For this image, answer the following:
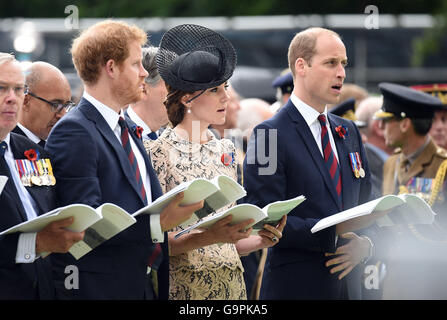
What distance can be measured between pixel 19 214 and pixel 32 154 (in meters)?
0.31

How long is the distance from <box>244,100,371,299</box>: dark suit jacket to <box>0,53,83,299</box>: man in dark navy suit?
3.94ft

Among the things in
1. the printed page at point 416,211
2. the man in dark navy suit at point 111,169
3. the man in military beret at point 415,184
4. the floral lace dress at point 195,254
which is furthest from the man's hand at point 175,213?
the man in military beret at point 415,184

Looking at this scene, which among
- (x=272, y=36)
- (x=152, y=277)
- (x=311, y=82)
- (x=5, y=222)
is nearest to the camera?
(x=5, y=222)

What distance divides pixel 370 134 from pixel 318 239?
4.38 meters

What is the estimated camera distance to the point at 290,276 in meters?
4.66

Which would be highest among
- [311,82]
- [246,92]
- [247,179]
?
[311,82]

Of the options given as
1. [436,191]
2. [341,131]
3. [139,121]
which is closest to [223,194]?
[341,131]

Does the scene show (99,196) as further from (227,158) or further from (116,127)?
(227,158)

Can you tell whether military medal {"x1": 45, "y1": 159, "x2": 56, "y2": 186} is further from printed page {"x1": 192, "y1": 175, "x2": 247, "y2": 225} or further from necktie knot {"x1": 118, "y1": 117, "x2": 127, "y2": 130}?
printed page {"x1": 192, "y1": 175, "x2": 247, "y2": 225}

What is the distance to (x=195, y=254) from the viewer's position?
441cm

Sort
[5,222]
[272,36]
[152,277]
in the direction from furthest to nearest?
[272,36]
[152,277]
[5,222]

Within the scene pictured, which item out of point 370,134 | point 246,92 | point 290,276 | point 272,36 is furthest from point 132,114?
point 272,36

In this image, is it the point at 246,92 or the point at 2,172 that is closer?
the point at 2,172
